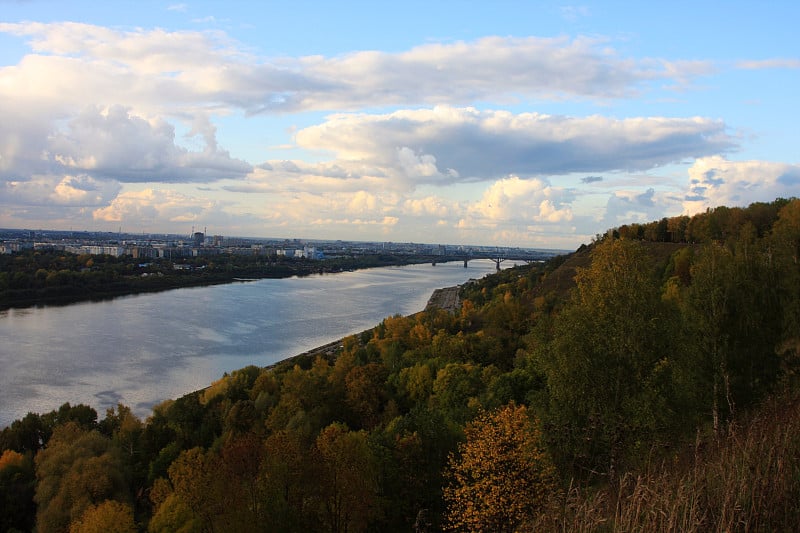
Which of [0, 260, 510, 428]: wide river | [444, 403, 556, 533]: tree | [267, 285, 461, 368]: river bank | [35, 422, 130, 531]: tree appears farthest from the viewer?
[267, 285, 461, 368]: river bank

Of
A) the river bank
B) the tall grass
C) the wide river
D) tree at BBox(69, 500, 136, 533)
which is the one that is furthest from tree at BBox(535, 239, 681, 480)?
the river bank

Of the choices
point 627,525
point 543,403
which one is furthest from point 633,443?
point 627,525

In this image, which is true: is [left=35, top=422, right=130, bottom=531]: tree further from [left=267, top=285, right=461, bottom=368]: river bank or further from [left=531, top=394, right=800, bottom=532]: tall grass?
[left=531, top=394, right=800, bottom=532]: tall grass

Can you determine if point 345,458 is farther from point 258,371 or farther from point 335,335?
point 335,335

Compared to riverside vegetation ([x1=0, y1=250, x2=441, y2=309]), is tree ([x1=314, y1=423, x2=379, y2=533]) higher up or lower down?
lower down

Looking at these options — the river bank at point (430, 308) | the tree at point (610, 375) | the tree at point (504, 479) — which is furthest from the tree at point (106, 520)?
the river bank at point (430, 308)

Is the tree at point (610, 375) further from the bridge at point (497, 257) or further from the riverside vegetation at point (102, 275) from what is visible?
the bridge at point (497, 257)

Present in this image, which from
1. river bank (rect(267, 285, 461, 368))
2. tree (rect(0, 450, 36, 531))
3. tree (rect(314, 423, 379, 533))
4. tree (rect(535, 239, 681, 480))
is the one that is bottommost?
tree (rect(0, 450, 36, 531))
